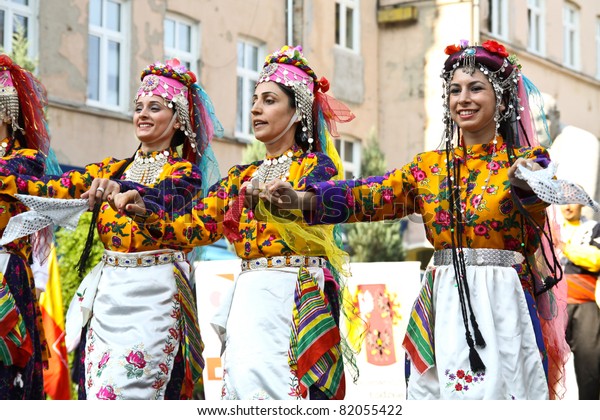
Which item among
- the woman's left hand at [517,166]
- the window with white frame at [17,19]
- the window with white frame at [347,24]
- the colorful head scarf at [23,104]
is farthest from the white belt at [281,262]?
the window with white frame at [347,24]

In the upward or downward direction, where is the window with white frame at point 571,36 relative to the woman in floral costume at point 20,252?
upward

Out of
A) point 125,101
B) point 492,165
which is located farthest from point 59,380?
point 125,101

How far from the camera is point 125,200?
4520 millimetres

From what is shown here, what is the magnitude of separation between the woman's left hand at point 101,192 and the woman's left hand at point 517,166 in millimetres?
1613

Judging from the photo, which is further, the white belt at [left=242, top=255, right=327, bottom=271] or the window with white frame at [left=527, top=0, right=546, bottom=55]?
the window with white frame at [left=527, top=0, right=546, bottom=55]

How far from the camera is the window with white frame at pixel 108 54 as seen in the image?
43.8 feet

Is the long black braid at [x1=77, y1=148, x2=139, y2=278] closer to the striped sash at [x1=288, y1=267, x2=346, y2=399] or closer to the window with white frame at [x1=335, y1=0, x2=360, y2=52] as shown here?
the striped sash at [x1=288, y1=267, x2=346, y2=399]

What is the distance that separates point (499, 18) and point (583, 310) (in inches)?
468

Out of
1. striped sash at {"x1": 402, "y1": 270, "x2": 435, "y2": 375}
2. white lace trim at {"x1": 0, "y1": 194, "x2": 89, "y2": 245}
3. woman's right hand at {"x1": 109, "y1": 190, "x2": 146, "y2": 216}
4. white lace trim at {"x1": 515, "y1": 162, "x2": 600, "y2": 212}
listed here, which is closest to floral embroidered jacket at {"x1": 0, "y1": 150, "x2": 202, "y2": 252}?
woman's right hand at {"x1": 109, "y1": 190, "x2": 146, "y2": 216}

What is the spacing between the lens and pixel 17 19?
1217cm

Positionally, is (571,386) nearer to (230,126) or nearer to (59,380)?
(59,380)

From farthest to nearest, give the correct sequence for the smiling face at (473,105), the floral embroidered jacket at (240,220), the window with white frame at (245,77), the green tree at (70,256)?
the window with white frame at (245,77) → the green tree at (70,256) → the floral embroidered jacket at (240,220) → the smiling face at (473,105)

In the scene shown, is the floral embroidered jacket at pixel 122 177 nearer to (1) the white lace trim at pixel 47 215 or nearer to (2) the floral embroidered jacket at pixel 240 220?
(2) the floral embroidered jacket at pixel 240 220

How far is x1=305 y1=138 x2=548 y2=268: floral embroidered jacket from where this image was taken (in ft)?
13.2
